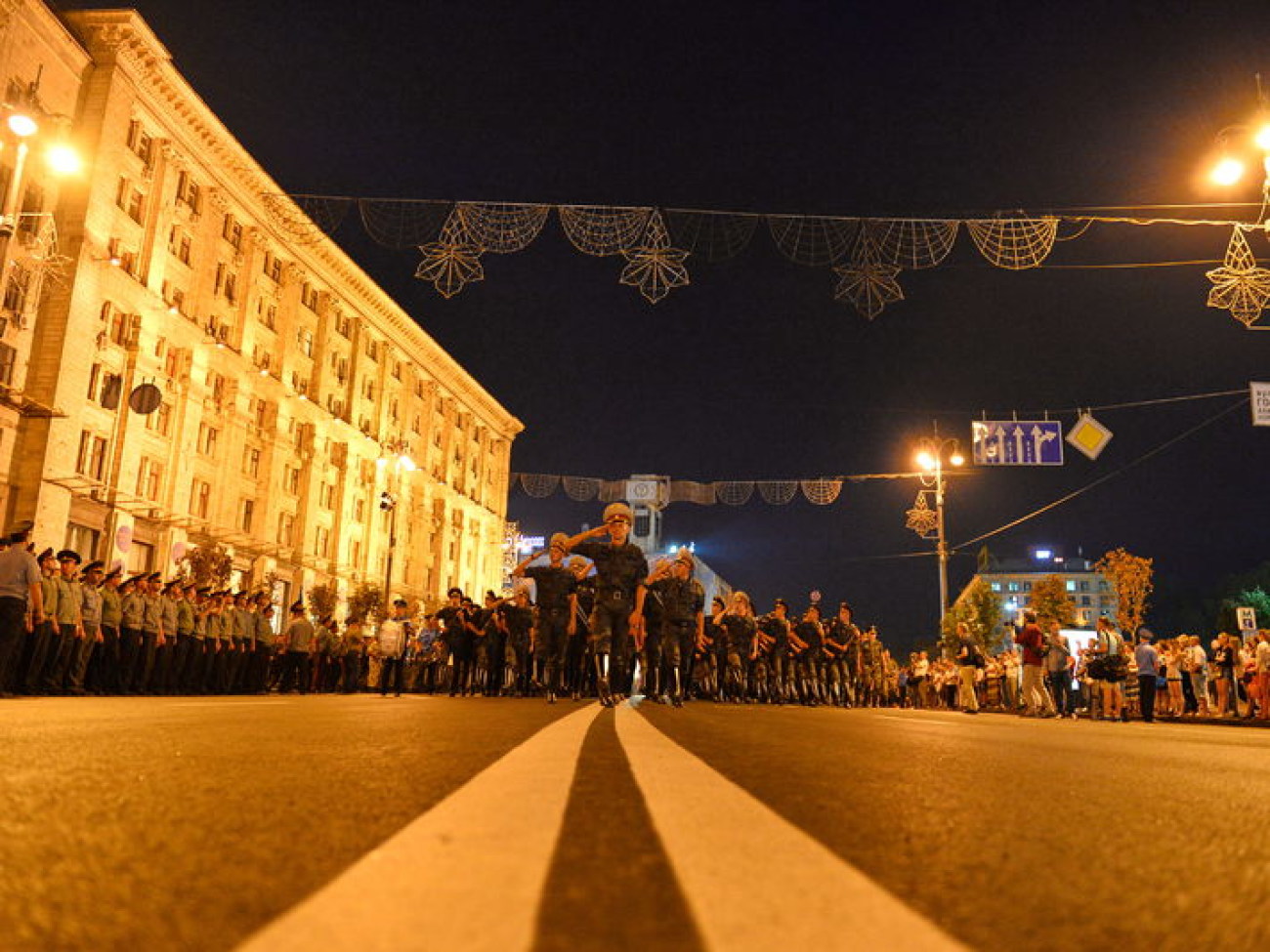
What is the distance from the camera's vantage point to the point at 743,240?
64.4 feet

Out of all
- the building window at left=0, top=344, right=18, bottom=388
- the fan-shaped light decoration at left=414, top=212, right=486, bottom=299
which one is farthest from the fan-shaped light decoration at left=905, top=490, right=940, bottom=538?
the building window at left=0, top=344, right=18, bottom=388

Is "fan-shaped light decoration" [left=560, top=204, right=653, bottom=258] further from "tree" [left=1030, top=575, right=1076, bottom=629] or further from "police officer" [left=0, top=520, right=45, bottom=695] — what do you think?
"tree" [left=1030, top=575, right=1076, bottom=629]

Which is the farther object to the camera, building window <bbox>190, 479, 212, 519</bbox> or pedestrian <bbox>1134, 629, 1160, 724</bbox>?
building window <bbox>190, 479, 212, 519</bbox>

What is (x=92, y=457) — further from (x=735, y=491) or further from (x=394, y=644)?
(x=735, y=491)

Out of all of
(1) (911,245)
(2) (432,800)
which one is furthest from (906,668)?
(2) (432,800)

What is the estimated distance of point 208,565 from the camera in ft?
131

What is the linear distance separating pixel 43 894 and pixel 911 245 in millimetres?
20566

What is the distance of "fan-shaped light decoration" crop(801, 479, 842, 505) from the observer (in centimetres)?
4909

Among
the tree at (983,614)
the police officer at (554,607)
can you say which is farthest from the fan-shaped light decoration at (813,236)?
the tree at (983,614)

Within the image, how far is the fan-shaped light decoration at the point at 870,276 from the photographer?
778 inches

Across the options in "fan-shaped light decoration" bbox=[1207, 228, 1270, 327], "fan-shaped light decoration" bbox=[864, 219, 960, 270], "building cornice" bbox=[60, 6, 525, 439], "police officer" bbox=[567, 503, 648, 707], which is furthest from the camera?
"building cornice" bbox=[60, 6, 525, 439]

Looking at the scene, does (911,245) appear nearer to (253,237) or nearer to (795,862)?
(795,862)

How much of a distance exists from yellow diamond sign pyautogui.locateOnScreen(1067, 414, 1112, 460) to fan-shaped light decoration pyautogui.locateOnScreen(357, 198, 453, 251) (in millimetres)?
18192

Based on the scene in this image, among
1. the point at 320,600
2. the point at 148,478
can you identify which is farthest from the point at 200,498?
the point at 320,600
